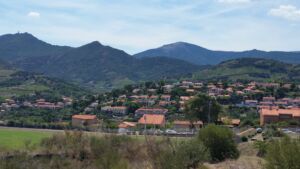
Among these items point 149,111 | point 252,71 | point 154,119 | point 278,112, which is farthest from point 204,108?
point 252,71

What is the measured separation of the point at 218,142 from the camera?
33.6m

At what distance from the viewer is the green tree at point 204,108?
2203 inches

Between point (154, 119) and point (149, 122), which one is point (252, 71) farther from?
point (149, 122)

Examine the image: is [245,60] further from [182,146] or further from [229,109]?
[182,146]

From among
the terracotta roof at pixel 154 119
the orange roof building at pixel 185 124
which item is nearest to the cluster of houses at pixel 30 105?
the terracotta roof at pixel 154 119

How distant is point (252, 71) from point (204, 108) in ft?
390

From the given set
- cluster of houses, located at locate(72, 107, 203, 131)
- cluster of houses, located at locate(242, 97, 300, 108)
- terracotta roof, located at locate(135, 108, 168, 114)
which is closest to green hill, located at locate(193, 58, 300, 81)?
cluster of houses, located at locate(242, 97, 300, 108)

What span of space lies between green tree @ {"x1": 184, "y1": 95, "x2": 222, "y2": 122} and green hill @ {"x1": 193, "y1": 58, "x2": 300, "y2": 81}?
96.9m

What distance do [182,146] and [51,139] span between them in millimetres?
18644

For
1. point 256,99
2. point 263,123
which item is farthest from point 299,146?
point 256,99

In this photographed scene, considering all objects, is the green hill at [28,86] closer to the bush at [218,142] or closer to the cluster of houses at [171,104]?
the cluster of houses at [171,104]

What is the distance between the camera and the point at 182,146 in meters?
26.1

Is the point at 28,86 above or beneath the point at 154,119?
above

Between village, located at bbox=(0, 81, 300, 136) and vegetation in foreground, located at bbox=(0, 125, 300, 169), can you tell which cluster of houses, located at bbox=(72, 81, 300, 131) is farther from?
vegetation in foreground, located at bbox=(0, 125, 300, 169)
